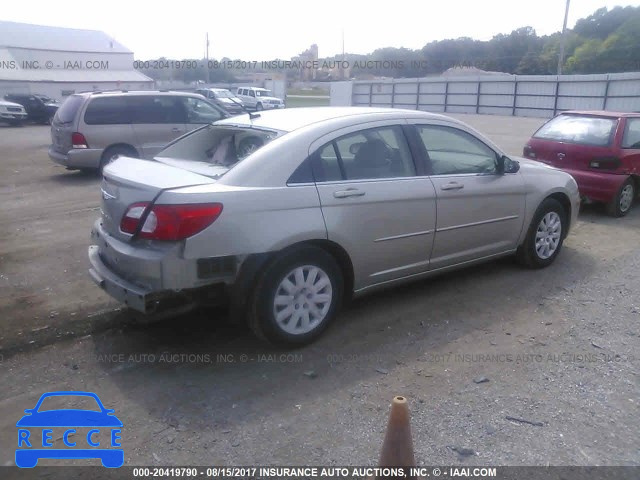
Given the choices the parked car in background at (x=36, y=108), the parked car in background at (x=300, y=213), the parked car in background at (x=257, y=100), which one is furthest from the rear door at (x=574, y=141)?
the parked car in background at (x=257, y=100)

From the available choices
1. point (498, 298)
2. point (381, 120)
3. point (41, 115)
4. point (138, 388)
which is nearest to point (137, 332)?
point (138, 388)

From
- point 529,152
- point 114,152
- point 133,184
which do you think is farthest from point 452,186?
point 114,152

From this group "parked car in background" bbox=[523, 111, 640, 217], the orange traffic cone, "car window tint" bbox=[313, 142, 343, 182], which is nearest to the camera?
the orange traffic cone

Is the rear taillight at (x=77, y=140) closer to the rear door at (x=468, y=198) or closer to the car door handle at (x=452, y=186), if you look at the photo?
the rear door at (x=468, y=198)

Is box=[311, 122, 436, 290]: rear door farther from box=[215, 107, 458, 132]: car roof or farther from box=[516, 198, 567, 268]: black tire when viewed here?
box=[516, 198, 567, 268]: black tire

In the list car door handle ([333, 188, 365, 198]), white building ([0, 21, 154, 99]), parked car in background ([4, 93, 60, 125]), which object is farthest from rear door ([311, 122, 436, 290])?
white building ([0, 21, 154, 99])

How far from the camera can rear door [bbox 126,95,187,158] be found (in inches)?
442

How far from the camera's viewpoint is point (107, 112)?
11023 mm

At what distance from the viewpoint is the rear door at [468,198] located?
15.6ft

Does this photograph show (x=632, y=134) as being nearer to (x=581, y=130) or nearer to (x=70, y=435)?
(x=581, y=130)

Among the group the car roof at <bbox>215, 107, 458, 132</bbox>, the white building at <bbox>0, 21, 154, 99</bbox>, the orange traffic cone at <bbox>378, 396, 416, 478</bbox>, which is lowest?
the orange traffic cone at <bbox>378, 396, 416, 478</bbox>

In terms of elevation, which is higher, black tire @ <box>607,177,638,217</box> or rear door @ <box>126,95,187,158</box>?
rear door @ <box>126,95,187,158</box>

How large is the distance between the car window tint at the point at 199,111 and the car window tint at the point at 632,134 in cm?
744

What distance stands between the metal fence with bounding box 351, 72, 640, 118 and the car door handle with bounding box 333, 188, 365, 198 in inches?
1141
